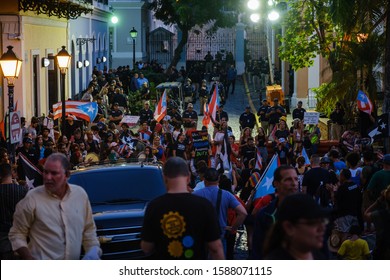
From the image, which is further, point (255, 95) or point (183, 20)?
point (183, 20)

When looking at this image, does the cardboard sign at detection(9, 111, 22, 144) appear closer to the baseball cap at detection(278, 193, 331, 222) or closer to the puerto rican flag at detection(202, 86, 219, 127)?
the puerto rican flag at detection(202, 86, 219, 127)

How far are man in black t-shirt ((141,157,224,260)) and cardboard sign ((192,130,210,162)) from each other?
13.5m

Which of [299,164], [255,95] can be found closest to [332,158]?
[299,164]

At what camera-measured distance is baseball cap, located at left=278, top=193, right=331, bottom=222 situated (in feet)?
19.2

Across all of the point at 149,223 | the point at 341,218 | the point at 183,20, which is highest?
the point at 183,20

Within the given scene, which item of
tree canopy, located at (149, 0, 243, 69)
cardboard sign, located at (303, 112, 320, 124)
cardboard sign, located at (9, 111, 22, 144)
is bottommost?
cardboard sign, located at (303, 112, 320, 124)

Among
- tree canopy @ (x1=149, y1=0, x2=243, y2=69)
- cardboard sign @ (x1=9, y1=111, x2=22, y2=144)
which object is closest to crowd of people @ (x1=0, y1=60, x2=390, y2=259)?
cardboard sign @ (x1=9, y1=111, x2=22, y2=144)

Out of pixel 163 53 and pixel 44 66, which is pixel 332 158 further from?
pixel 163 53

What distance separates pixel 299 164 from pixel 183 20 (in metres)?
37.7

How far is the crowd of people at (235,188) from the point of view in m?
6.77

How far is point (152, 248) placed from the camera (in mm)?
7605

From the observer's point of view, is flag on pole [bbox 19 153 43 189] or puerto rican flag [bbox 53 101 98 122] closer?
flag on pole [bbox 19 153 43 189]

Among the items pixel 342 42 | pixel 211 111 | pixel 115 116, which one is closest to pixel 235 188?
pixel 211 111

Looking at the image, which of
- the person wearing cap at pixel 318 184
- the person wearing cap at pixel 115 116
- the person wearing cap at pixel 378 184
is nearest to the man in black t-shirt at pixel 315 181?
the person wearing cap at pixel 318 184
